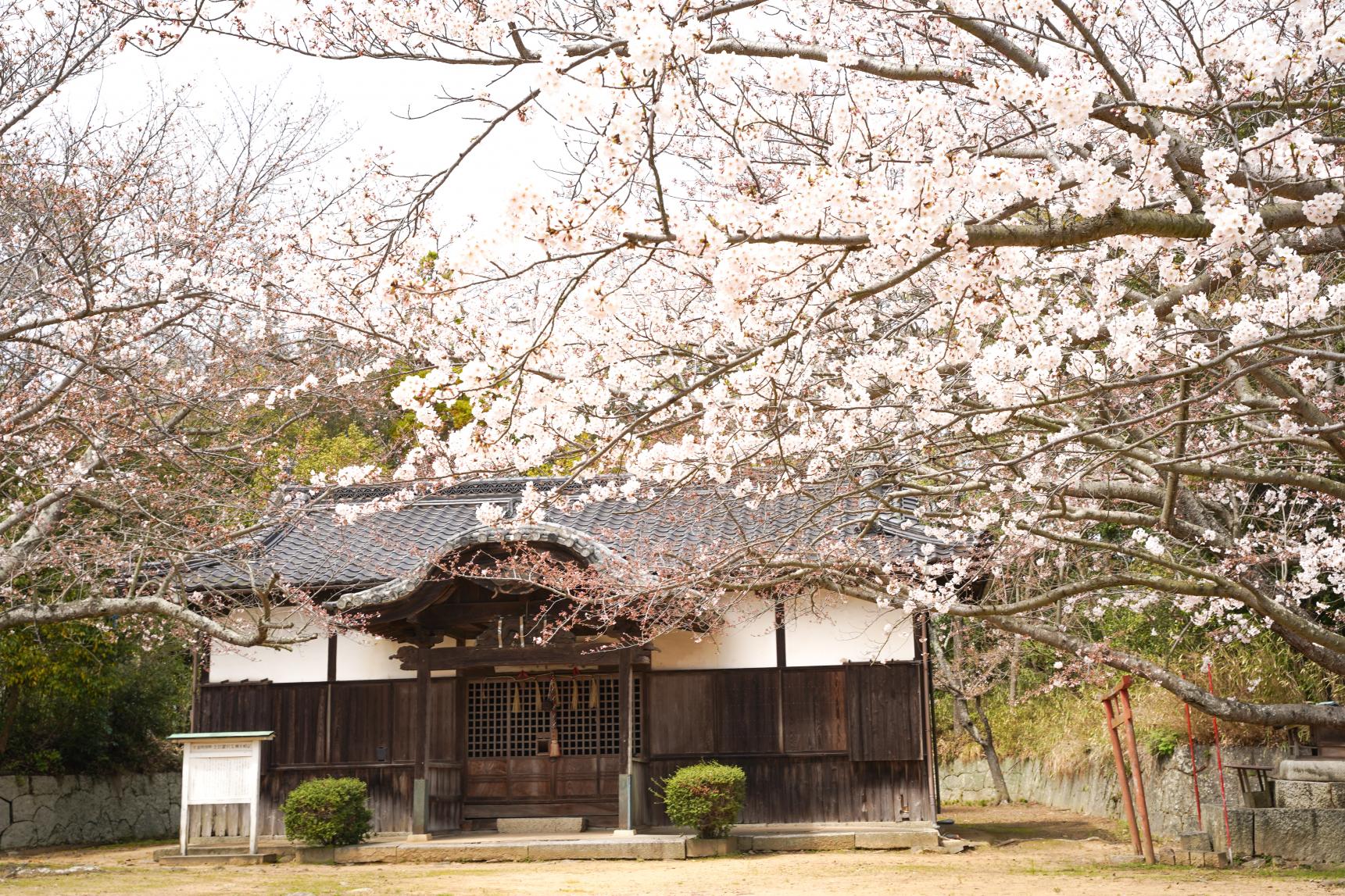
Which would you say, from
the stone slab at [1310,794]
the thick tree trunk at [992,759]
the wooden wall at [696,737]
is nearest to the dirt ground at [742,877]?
the stone slab at [1310,794]

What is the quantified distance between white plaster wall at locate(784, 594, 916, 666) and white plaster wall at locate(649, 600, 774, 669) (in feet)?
0.79

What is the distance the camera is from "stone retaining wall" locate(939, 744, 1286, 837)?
1117 cm

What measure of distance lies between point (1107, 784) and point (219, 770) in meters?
10.9

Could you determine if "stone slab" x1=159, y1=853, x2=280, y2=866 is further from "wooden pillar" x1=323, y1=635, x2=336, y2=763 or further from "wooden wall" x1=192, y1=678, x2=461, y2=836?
"wooden pillar" x1=323, y1=635, x2=336, y2=763

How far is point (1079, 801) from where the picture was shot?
54.6 feet

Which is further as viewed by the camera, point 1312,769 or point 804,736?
point 804,736

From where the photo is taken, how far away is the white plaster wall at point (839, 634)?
12.5 metres

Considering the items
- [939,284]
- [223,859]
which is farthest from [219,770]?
[939,284]

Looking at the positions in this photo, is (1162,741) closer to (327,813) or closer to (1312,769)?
(1312,769)

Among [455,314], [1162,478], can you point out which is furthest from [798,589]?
[455,314]

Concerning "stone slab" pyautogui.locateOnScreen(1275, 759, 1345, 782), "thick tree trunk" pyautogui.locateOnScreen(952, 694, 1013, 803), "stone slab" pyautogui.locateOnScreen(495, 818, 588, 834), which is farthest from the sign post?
"thick tree trunk" pyautogui.locateOnScreen(952, 694, 1013, 803)

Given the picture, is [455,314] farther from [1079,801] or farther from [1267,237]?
[1079,801]

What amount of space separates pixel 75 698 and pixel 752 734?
888cm

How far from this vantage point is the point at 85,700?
15.5 meters
